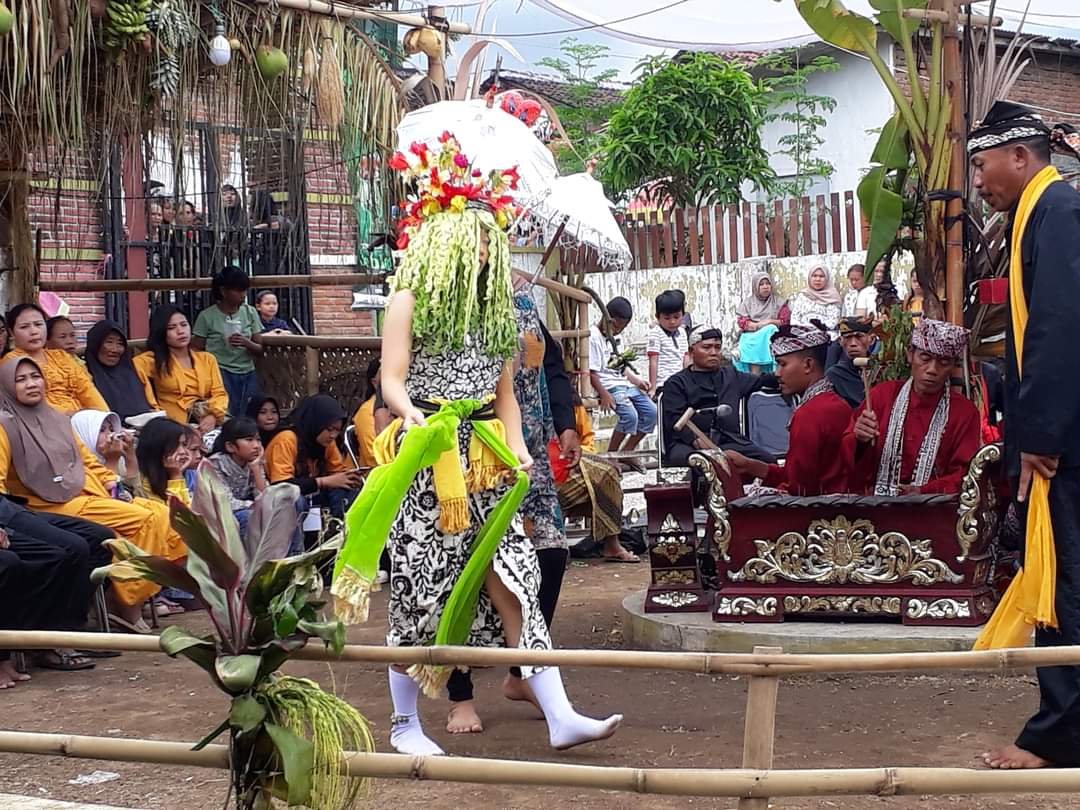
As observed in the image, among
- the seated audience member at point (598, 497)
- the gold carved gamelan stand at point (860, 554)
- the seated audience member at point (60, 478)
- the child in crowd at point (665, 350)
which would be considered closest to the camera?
the gold carved gamelan stand at point (860, 554)

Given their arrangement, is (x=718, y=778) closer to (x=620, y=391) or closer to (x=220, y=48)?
(x=220, y=48)

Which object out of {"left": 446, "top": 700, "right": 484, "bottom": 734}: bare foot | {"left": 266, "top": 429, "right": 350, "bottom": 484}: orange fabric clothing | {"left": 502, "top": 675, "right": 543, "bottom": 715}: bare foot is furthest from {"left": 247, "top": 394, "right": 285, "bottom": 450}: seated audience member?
{"left": 446, "top": 700, "right": 484, "bottom": 734}: bare foot

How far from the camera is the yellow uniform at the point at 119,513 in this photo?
284 inches

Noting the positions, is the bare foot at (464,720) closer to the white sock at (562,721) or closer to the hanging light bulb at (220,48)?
the white sock at (562,721)

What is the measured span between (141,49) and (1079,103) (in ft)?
64.4

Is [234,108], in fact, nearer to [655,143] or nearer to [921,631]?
[921,631]

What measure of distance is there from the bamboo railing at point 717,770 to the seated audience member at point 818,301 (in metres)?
10.9

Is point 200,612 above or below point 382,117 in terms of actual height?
below

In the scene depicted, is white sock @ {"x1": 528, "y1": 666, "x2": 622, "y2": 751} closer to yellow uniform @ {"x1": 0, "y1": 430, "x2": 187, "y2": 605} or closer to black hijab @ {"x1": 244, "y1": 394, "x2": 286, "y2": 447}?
yellow uniform @ {"x1": 0, "y1": 430, "x2": 187, "y2": 605}

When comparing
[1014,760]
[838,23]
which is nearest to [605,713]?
[1014,760]

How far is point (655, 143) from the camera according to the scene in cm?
1817

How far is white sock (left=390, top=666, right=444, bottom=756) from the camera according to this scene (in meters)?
4.77

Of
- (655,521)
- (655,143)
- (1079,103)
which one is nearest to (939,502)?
(655,521)

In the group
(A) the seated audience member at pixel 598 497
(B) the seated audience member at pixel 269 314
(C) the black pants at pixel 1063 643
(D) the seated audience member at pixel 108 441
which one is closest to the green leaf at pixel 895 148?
(C) the black pants at pixel 1063 643
